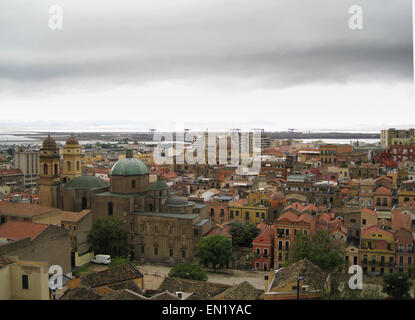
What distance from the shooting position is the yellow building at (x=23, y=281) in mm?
3770

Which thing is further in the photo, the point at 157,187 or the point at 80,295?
the point at 157,187

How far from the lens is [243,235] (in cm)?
988

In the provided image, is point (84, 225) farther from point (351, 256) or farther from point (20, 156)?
point (20, 156)

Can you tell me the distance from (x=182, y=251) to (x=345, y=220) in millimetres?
3964

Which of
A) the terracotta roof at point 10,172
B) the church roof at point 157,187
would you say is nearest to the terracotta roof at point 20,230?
the church roof at point 157,187

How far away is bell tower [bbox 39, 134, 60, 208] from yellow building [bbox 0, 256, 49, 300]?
8.65 metres

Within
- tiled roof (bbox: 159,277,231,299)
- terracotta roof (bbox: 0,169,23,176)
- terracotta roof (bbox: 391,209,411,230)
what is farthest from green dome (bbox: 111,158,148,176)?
terracotta roof (bbox: 0,169,23,176)

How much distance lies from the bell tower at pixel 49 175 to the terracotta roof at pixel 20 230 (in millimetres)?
4036

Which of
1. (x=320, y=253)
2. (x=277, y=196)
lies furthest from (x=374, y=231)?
(x=277, y=196)

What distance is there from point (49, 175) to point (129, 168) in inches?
109

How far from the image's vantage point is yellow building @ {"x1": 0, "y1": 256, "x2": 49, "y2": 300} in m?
3.77

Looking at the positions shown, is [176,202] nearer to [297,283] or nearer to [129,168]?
[129,168]

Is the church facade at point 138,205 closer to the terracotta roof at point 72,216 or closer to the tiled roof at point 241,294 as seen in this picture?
the terracotta roof at point 72,216
